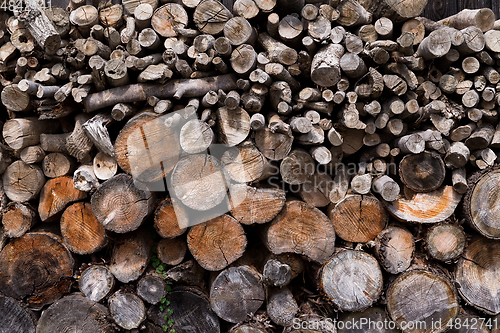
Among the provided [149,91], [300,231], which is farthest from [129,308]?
[149,91]

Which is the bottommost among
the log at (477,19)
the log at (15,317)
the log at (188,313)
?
the log at (15,317)

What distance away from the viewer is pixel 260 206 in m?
2.74

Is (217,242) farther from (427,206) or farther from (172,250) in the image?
(427,206)

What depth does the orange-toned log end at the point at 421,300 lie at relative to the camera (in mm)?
2789

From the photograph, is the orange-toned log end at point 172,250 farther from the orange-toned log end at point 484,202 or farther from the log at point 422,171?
the orange-toned log end at point 484,202

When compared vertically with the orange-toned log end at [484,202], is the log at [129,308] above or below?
below

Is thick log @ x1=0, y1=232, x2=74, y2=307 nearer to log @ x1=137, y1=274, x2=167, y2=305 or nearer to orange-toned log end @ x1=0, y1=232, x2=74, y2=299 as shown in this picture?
orange-toned log end @ x1=0, y1=232, x2=74, y2=299

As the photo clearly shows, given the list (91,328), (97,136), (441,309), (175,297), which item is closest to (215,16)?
(97,136)

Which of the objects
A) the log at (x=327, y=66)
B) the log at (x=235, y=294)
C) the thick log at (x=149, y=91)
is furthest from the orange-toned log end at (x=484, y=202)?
the thick log at (x=149, y=91)

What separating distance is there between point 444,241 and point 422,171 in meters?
0.61

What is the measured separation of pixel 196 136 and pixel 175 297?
4.56 feet

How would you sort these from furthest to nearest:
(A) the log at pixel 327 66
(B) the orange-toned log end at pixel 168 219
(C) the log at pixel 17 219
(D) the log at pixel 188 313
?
(C) the log at pixel 17 219
(D) the log at pixel 188 313
(B) the orange-toned log end at pixel 168 219
(A) the log at pixel 327 66

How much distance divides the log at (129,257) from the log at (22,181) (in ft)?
2.84

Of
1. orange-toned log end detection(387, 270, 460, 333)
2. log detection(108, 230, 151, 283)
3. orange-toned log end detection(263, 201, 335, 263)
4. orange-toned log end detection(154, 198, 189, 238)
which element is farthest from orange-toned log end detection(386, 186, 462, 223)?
log detection(108, 230, 151, 283)
